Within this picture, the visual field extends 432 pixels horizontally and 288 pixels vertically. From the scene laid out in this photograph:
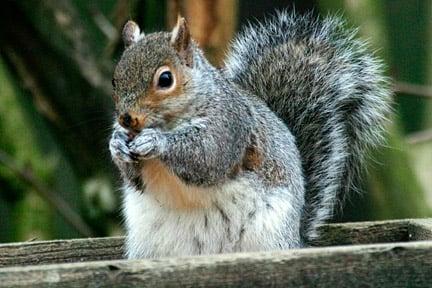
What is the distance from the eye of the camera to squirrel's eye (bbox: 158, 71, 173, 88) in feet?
7.47

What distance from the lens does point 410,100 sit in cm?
448

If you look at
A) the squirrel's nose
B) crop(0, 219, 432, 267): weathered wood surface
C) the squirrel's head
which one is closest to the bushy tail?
crop(0, 219, 432, 267): weathered wood surface

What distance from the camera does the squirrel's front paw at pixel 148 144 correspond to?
219 cm

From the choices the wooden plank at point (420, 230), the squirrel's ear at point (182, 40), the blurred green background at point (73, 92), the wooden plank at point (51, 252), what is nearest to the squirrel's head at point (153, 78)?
the squirrel's ear at point (182, 40)

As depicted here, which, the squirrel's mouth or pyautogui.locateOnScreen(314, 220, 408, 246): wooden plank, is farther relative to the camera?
pyautogui.locateOnScreen(314, 220, 408, 246): wooden plank

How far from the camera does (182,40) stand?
7.72 feet

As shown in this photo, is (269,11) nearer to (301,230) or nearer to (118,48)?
(118,48)

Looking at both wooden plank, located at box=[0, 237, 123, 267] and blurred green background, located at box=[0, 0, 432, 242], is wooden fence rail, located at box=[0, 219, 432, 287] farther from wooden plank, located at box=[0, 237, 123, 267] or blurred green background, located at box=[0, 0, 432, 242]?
blurred green background, located at box=[0, 0, 432, 242]

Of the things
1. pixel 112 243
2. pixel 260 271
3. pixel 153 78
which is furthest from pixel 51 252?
pixel 260 271

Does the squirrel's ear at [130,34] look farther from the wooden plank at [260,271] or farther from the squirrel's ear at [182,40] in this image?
the wooden plank at [260,271]

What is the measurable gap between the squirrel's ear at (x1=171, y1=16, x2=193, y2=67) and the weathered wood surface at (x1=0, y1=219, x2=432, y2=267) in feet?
1.62

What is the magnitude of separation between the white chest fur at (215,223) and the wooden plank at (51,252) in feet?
0.33

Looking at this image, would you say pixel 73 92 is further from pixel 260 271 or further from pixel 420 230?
pixel 260 271

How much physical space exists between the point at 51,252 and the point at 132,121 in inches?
16.4
